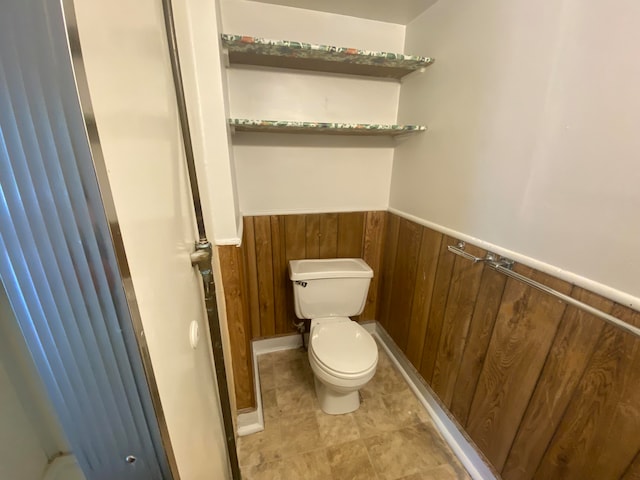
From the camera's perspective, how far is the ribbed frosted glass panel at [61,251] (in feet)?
0.77

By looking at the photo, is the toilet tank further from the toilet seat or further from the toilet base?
the toilet base

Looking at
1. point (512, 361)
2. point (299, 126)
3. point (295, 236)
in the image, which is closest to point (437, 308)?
point (512, 361)

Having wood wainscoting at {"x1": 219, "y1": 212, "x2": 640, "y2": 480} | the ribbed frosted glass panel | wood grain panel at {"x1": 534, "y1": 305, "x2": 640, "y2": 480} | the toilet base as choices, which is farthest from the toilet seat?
the ribbed frosted glass panel

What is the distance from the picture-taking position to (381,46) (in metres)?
1.55

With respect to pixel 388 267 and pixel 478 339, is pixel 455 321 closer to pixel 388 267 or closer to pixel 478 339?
pixel 478 339

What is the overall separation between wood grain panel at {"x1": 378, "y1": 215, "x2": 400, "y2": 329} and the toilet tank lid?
0.68 feet

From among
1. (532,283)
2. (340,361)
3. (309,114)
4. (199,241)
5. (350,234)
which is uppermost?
(309,114)

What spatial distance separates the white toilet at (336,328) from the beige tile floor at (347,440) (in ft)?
0.35

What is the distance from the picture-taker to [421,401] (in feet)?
5.24

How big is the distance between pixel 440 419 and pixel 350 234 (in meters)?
1.17

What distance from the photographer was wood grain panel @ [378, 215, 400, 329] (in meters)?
1.78

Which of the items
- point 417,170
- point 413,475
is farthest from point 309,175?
point 413,475

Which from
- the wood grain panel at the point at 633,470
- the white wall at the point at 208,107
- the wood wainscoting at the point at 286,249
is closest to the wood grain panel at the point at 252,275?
the wood wainscoting at the point at 286,249

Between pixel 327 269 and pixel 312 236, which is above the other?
pixel 312 236
